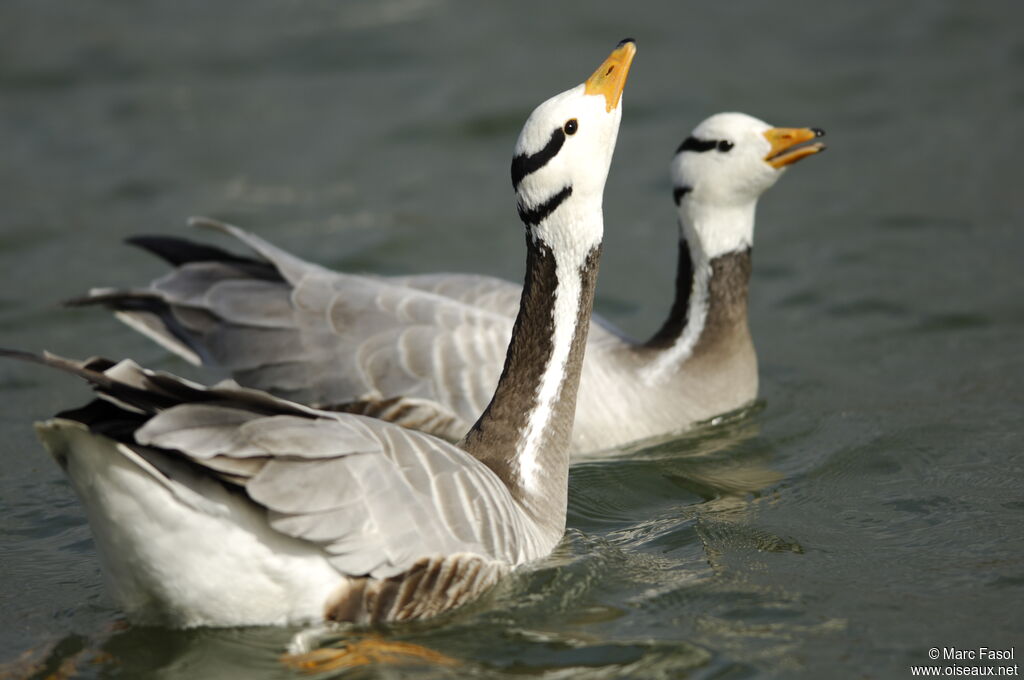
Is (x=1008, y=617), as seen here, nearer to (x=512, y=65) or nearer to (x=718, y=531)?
(x=718, y=531)

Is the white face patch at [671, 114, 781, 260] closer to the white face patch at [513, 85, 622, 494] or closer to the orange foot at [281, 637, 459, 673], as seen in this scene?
the white face patch at [513, 85, 622, 494]

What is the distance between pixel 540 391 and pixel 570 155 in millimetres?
1163

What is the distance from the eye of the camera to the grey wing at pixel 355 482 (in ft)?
17.0

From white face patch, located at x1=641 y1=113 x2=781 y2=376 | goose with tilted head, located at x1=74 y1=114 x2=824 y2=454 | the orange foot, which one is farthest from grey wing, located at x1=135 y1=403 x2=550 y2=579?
white face patch, located at x1=641 y1=113 x2=781 y2=376

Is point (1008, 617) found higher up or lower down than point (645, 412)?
lower down

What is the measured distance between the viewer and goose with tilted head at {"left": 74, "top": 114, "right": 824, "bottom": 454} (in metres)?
7.89

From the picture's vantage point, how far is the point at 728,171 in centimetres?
841

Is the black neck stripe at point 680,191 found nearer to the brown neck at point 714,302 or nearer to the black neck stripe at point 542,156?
the brown neck at point 714,302

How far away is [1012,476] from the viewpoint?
7.45m

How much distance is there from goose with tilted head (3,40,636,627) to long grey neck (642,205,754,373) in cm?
226

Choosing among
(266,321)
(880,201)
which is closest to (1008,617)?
(266,321)

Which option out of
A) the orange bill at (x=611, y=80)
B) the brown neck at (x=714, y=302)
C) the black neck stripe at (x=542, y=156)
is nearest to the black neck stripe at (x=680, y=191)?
the brown neck at (x=714, y=302)

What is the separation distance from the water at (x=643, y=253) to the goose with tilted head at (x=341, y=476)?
0.98 ft

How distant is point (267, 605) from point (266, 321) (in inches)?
121
